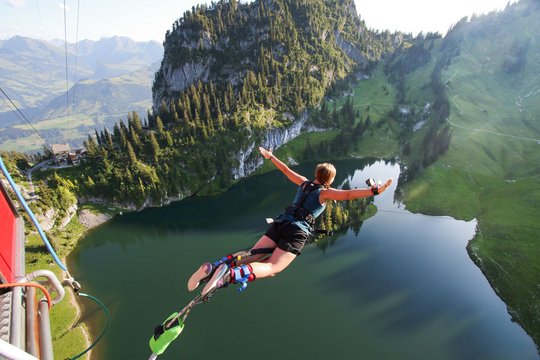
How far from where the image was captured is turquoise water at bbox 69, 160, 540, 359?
146 feet

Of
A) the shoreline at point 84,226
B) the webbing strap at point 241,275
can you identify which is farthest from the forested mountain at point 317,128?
the webbing strap at point 241,275

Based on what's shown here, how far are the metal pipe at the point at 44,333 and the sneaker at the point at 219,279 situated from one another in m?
3.55

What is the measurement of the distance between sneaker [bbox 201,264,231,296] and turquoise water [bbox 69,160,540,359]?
39975 mm

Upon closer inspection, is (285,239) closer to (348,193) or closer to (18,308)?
(348,193)

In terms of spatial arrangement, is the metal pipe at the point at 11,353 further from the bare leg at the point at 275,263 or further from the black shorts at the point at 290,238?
the black shorts at the point at 290,238

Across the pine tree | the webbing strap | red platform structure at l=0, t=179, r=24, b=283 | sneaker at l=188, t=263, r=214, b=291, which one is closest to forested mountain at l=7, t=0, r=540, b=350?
the pine tree

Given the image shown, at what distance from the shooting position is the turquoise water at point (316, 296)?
4462 centimetres

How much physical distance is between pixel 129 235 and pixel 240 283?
80.7 m

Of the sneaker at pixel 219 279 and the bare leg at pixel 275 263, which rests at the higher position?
the sneaker at pixel 219 279

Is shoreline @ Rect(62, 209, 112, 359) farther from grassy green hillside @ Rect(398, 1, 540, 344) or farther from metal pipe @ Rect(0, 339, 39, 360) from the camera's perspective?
grassy green hillside @ Rect(398, 1, 540, 344)

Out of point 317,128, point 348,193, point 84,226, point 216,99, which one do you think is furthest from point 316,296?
point 317,128

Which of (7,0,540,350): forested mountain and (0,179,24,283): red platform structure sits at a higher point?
(0,179,24,283): red platform structure

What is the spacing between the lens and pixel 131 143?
10444cm

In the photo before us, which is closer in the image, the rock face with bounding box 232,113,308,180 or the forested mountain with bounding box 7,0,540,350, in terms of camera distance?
the forested mountain with bounding box 7,0,540,350
